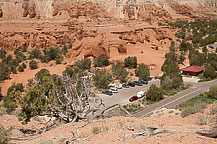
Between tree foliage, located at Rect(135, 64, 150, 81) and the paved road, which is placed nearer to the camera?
the paved road

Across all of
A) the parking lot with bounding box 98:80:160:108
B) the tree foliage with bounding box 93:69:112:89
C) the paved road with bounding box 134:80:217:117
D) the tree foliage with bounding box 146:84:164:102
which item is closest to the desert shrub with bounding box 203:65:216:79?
the paved road with bounding box 134:80:217:117

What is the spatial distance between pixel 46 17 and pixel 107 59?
50.2 meters

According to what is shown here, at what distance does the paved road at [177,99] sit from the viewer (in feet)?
74.9

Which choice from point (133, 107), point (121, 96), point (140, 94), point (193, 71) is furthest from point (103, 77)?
point (193, 71)

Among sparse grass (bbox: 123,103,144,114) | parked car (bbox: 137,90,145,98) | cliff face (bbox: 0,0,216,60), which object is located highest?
cliff face (bbox: 0,0,216,60)

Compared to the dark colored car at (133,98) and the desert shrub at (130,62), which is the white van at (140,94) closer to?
the dark colored car at (133,98)

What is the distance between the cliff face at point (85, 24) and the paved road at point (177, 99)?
17852 mm

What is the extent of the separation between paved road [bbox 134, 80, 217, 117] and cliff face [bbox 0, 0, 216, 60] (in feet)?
58.6

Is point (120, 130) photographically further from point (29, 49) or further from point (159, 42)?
point (29, 49)

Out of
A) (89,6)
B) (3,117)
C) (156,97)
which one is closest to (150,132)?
(3,117)

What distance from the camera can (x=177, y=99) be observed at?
84.4 feet

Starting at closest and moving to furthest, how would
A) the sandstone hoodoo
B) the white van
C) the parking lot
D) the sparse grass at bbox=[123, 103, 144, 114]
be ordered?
1. the sandstone hoodoo
2. the sparse grass at bbox=[123, 103, 144, 114]
3. the parking lot
4. the white van

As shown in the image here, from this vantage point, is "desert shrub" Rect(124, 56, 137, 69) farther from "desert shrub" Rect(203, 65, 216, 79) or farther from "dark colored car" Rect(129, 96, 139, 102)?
"dark colored car" Rect(129, 96, 139, 102)

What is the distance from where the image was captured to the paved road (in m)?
22.8
